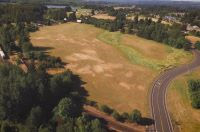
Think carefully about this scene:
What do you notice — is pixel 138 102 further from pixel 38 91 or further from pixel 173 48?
pixel 173 48

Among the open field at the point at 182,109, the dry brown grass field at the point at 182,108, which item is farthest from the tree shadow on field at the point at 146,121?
the open field at the point at 182,109

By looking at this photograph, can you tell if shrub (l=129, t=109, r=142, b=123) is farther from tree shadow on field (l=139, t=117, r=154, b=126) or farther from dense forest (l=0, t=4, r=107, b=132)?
dense forest (l=0, t=4, r=107, b=132)

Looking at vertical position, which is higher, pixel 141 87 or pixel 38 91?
pixel 38 91

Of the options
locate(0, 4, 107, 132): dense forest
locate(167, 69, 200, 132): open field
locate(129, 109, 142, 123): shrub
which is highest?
locate(0, 4, 107, 132): dense forest

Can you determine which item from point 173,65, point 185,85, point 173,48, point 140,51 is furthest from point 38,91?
point 173,48

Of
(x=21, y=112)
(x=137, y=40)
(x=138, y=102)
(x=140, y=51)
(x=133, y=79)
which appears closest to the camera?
(x=21, y=112)

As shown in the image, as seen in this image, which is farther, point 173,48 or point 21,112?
point 173,48

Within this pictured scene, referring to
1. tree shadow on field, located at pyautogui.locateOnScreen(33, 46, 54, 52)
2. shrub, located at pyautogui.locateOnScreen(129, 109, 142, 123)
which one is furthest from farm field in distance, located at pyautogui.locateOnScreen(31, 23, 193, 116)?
shrub, located at pyautogui.locateOnScreen(129, 109, 142, 123)

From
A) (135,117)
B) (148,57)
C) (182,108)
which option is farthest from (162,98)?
(148,57)
